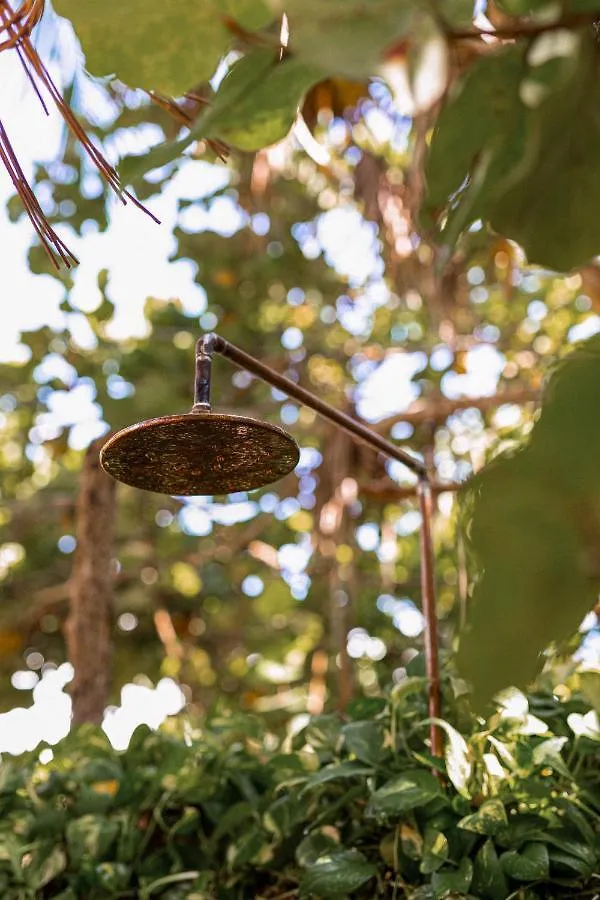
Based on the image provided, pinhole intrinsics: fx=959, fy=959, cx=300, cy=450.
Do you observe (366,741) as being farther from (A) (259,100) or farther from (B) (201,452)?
(A) (259,100)

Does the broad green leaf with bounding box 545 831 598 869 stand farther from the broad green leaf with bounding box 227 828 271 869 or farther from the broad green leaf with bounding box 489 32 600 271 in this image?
the broad green leaf with bounding box 489 32 600 271

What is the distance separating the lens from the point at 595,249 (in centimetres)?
18

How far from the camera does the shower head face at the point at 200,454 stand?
0.62m

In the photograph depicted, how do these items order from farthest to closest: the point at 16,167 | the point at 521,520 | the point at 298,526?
the point at 298,526, the point at 16,167, the point at 521,520

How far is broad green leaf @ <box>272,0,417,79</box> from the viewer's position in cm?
12

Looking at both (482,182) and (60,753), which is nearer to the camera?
(482,182)

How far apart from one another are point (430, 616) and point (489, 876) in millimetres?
273

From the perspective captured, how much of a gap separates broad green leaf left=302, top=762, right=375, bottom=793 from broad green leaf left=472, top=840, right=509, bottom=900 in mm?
144

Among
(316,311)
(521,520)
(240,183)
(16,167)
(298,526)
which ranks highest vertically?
(240,183)

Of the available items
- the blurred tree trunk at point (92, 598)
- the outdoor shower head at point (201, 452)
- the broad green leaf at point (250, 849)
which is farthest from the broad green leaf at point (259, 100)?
the blurred tree trunk at point (92, 598)

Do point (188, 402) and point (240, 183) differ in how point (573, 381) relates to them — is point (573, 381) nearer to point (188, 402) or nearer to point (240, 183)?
point (188, 402)

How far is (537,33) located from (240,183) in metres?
2.66

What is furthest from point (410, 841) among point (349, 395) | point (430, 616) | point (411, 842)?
point (349, 395)

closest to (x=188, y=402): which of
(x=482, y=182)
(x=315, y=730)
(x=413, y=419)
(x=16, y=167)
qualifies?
(x=413, y=419)
